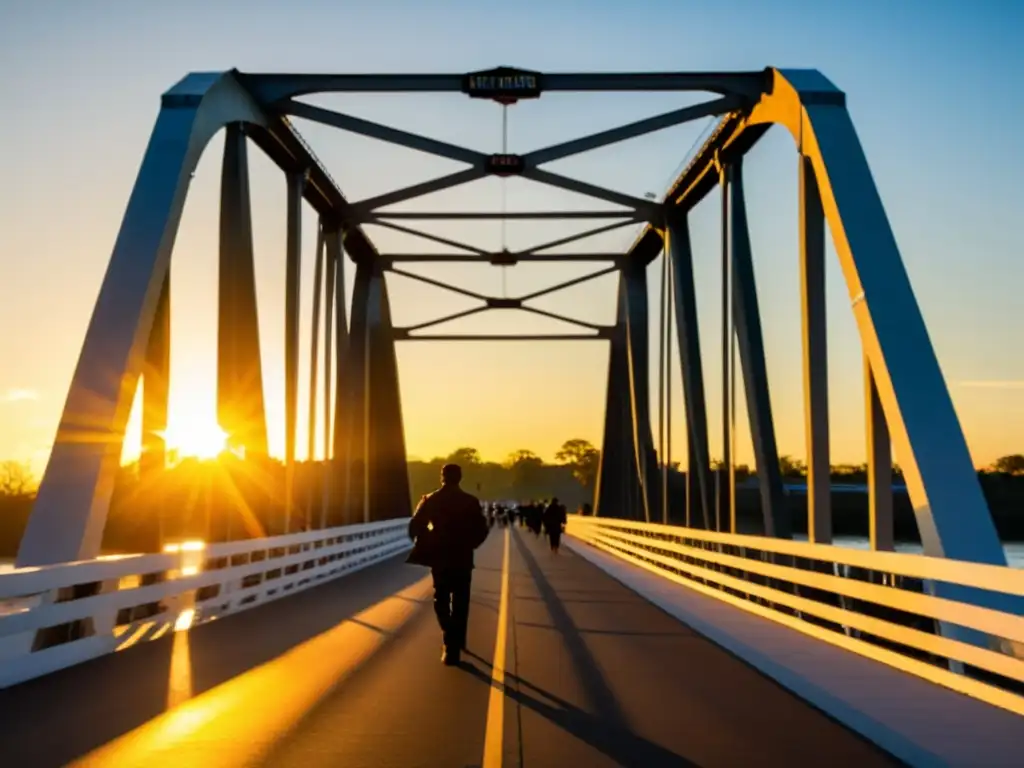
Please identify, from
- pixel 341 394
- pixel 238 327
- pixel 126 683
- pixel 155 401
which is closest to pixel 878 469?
pixel 126 683

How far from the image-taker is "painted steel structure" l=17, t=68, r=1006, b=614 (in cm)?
1266

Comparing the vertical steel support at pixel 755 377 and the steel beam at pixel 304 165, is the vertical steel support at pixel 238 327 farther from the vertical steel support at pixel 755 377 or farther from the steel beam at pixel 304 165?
the vertical steel support at pixel 755 377

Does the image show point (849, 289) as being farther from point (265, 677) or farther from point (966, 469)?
point (265, 677)

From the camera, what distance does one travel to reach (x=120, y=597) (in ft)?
38.0

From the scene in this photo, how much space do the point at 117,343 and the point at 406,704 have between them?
298 inches

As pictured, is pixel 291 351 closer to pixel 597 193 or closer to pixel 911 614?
pixel 597 193

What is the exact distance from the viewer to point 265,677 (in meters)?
9.78

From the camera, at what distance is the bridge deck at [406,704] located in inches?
263

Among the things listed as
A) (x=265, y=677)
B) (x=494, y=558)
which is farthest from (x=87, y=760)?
(x=494, y=558)

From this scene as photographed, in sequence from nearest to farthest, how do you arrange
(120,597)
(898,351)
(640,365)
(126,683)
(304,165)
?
1. (126,683)
2. (120,597)
3. (898,351)
4. (304,165)
5. (640,365)

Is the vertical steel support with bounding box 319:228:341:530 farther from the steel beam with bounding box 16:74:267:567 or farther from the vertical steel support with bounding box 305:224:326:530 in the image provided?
the steel beam with bounding box 16:74:267:567

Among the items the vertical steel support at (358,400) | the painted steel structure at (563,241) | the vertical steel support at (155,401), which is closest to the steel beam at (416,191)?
the painted steel structure at (563,241)

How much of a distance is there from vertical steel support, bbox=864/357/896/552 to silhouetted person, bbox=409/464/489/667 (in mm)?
4588

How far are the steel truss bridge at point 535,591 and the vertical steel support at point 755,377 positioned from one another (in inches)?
2.2
